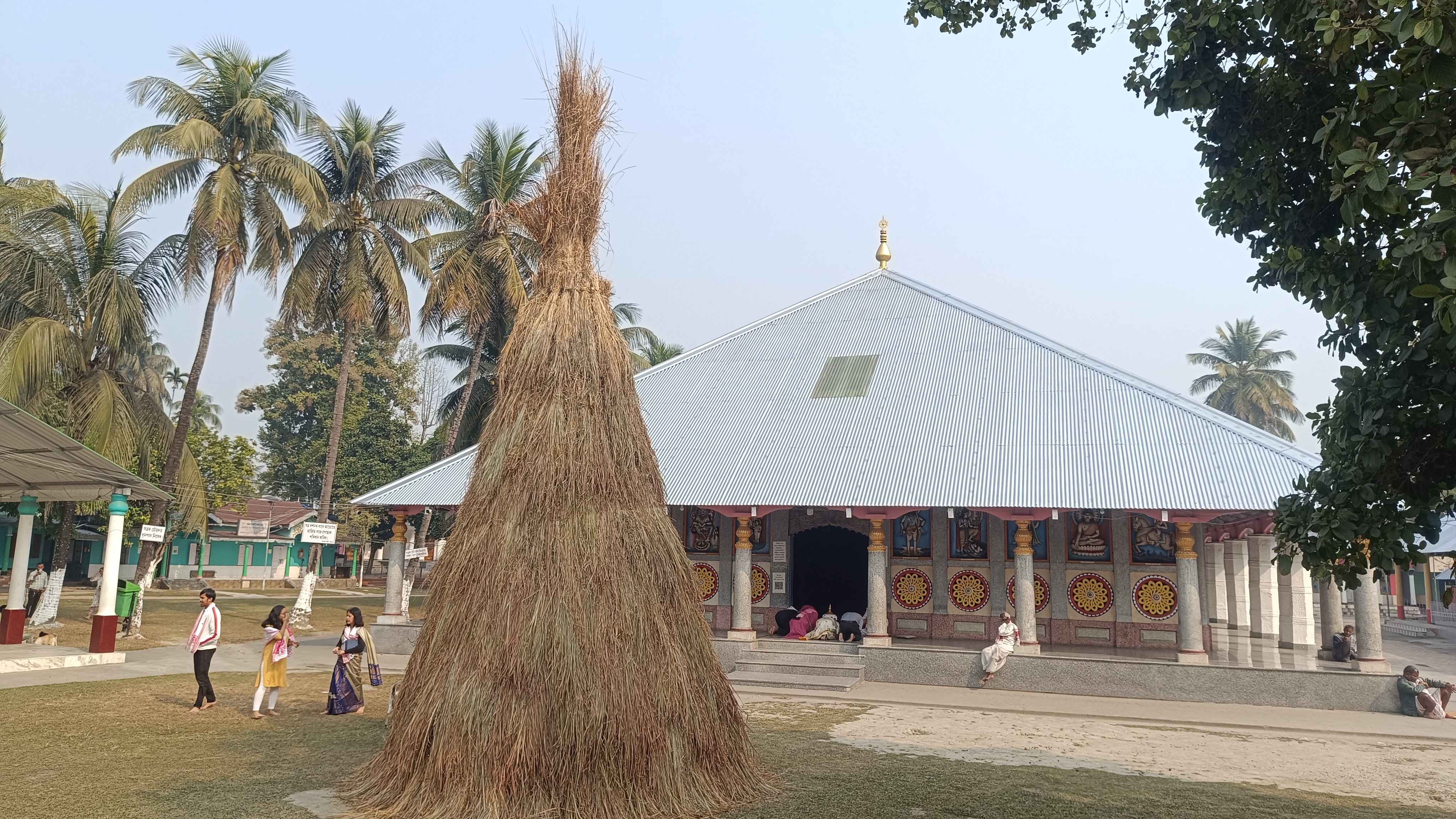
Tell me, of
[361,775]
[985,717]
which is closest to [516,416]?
[361,775]

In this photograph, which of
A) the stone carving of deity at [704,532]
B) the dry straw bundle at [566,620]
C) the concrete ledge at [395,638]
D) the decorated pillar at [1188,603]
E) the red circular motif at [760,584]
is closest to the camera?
the dry straw bundle at [566,620]

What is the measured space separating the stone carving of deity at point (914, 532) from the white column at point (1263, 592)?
8.25m

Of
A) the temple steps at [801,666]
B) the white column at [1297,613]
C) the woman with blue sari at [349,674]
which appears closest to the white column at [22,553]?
the woman with blue sari at [349,674]

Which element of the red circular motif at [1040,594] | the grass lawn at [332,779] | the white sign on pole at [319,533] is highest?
the white sign on pole at [319,533]

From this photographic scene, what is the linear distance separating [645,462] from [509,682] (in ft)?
6.77

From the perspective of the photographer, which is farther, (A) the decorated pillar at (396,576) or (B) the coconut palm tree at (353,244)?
(B) the coconut palm tree at (353,244)

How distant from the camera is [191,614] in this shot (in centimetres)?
2478

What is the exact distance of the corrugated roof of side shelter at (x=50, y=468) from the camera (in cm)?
1409

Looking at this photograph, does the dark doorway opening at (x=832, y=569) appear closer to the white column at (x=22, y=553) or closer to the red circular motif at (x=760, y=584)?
the red circular motif at (x=760, y=584)

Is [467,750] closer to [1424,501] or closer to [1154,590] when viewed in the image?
[1424,501]

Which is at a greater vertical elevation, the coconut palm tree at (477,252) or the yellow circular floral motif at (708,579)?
the coconut palm tree at (477,252)

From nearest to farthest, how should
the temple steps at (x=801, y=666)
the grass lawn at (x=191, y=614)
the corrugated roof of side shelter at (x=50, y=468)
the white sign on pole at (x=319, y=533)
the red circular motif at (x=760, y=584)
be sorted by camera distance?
the corrugated roof of side shelter at (x=50, y=468) → the temple steps at (x=801, y=666) → the red circular motif at (x=760, y=584) → the grass lawn at (x=191, y=614) → the white sign on pole at (x=319, y=533)

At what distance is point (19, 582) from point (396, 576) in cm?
677

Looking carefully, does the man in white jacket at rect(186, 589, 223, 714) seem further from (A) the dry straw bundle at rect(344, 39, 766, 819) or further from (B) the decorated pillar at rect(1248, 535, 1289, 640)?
(B) the decorated pillar at rect(1248, 535, 1289, 640)
